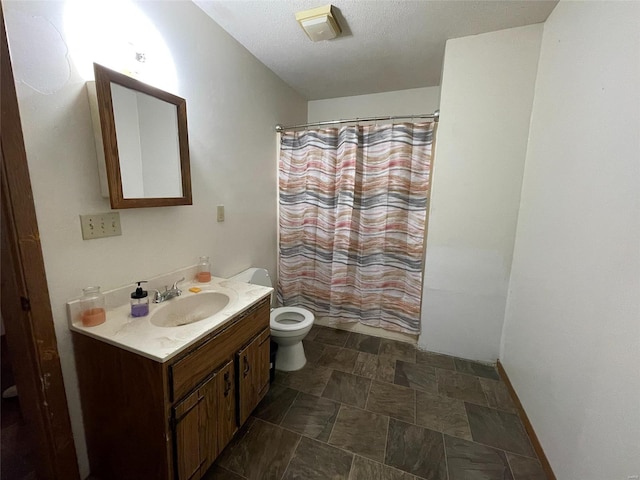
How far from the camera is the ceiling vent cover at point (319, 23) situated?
4.89 feet

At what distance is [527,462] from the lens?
131cm

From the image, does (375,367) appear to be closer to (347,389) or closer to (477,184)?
(347,389)

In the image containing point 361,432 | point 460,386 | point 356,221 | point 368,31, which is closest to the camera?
point 361,432

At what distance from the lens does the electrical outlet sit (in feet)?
3.53

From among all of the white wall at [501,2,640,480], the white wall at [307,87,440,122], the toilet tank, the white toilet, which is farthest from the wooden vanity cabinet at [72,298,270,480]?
the white wall at [307,87,440,122]

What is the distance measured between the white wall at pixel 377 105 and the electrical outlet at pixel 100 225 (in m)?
2.41

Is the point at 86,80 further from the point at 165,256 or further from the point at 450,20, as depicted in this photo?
the point at 450,20

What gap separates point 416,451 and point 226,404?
1.02 meters

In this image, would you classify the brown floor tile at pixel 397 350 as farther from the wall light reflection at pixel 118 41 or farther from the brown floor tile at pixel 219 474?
the wall light reflection at pixel 118 41

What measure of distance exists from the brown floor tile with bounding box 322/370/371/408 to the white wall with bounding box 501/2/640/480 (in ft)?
3.14

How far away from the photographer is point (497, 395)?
1754 mm

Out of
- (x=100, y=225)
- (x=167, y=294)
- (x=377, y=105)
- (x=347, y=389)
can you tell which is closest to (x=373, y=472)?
(x=347, y=389)

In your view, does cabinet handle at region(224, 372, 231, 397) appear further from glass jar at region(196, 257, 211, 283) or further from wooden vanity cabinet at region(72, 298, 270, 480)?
glass jar at region(196, 257, 211, 283)

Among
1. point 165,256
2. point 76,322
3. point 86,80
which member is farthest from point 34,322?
point 86,80
